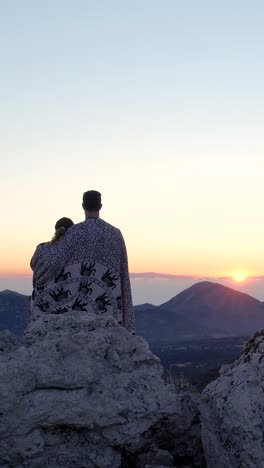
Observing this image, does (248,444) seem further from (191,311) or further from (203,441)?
(191,311)

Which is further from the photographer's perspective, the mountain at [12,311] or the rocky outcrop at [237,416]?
the mountain at [12,311]

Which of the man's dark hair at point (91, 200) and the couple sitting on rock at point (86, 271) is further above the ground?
the man's dark hair at point (91, 200)

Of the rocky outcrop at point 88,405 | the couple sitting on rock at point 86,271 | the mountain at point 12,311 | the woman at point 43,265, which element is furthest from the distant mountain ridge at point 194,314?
the rocky outcrop at point 88,405

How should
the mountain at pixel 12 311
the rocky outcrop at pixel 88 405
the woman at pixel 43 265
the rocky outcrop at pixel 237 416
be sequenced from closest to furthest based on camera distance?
the rocky outcrop at pixel 237 416 < the rocky outcrop at pixel 88 405 < the woman at pixel 43 265 < the mountain at pixel 12 311

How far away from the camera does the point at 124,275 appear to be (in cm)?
810

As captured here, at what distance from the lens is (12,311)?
139500mm

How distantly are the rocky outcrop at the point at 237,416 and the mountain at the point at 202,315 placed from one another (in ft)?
414

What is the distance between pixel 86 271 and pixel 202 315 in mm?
155155

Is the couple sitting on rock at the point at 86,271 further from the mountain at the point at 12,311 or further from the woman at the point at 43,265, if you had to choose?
the mountain at the point at 12,311

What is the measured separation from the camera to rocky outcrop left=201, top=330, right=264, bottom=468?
15.5 feet

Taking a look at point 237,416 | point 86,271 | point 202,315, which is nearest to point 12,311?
point 202,315

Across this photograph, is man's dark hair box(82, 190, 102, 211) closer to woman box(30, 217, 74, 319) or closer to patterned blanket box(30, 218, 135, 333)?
patterned blanket box(30, 218, 135, 333)

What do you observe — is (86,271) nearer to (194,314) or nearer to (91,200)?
(91,200)

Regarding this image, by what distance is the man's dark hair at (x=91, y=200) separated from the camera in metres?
8.07
